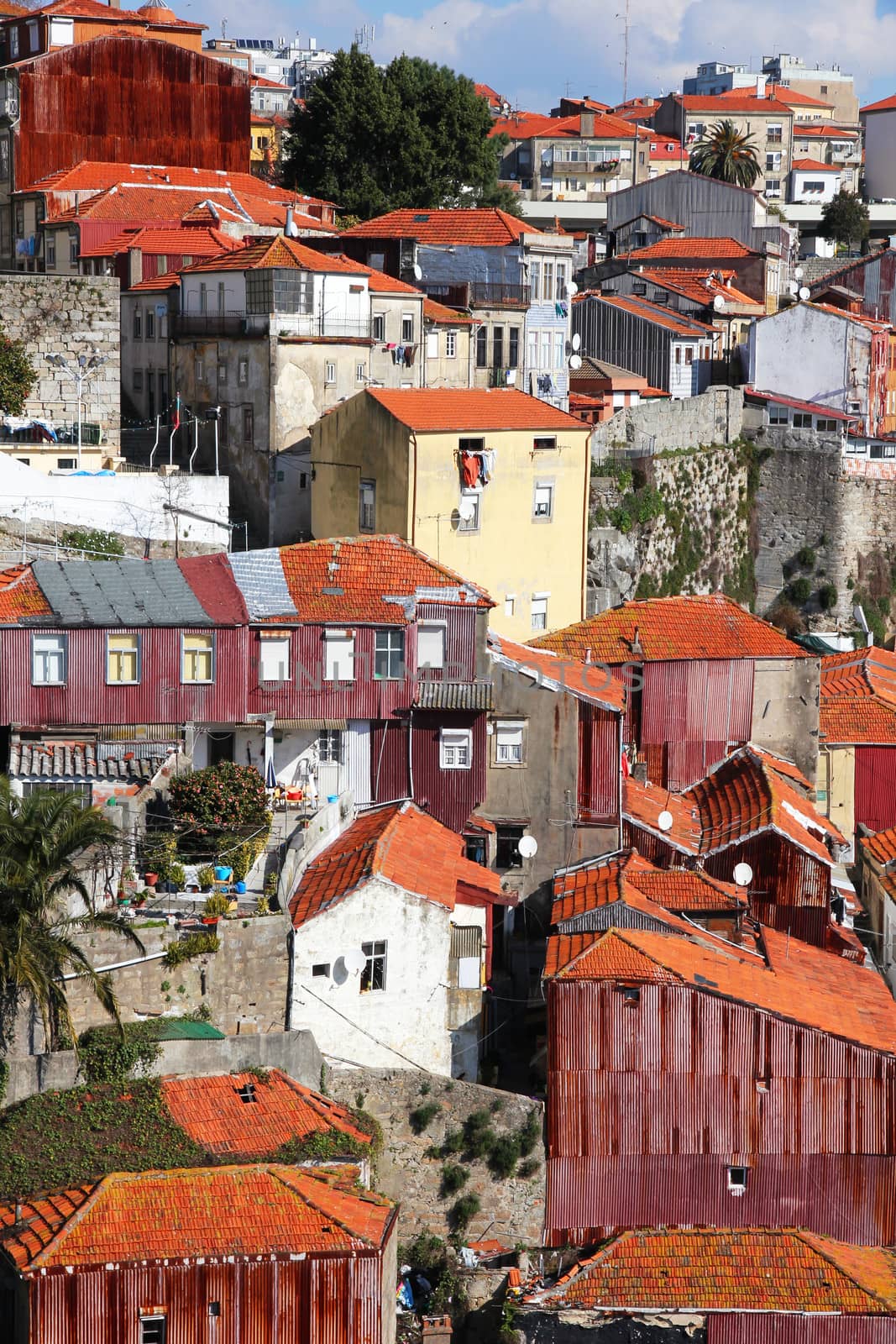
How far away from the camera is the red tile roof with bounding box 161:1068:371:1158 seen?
24.5 metres

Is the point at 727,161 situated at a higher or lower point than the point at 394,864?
higher

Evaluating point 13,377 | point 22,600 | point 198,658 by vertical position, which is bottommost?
point 198,658

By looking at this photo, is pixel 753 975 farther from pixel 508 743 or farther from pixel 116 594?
pixel 116 594

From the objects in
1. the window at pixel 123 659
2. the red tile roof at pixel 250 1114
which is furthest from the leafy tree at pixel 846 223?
the red tile roof at pixel 250 1114

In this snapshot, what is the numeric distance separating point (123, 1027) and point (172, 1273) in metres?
3.61

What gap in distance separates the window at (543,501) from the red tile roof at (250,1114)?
54.4 feet

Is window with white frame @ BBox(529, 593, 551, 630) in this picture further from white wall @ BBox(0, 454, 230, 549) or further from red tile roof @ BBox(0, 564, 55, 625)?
red tile roof @ BBox(0, 564, 55, 625)

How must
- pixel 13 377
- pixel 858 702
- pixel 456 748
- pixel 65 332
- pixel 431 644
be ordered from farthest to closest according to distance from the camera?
pixel 65 332 → pixel 858 702 → pixel 13 377 → pixel 431 644 → pixel 456 748

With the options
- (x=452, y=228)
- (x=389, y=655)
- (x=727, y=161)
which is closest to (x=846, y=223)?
(x=727, y=161)

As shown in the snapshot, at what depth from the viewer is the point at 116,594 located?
1226 inches

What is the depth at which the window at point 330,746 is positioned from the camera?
31.9 m

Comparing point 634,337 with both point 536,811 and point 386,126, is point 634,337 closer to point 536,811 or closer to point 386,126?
point 386,126

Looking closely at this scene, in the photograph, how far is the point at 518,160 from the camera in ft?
290

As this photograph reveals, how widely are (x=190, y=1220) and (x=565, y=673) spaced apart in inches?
536
